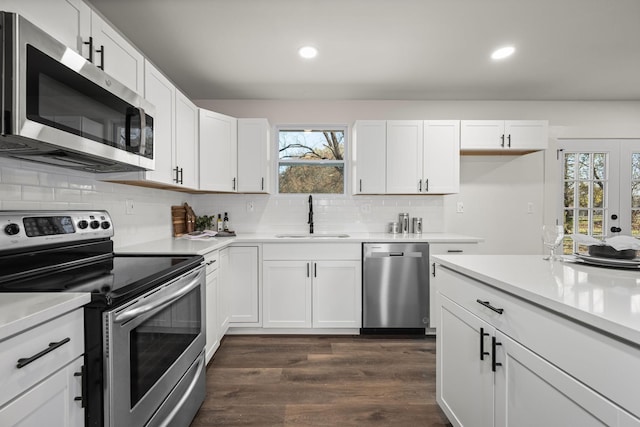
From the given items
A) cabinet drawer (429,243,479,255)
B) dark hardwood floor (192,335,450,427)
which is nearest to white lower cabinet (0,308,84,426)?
dark hardwood floor (192,335,450,427)

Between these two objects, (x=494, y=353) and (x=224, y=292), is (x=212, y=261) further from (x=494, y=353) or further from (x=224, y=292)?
(x=494, y=353)

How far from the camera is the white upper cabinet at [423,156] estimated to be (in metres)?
3.16

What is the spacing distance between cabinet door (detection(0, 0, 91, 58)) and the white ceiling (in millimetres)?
637

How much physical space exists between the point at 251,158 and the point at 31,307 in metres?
2.51

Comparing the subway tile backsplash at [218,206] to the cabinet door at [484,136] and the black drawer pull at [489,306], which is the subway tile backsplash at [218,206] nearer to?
the cabinet door at [484,136]

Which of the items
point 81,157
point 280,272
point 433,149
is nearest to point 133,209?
point 81,157

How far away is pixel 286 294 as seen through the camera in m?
2.83

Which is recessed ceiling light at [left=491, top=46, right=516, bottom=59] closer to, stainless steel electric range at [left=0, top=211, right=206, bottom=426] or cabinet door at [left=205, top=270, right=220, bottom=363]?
stainless steel electric range at [left=0, top=211, right=206, bottom=426]

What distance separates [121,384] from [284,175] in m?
2.76

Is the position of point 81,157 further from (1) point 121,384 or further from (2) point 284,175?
(2) point 284,175

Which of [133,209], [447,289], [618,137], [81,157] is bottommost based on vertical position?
[447,289]

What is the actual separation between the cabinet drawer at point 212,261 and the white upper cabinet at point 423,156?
1.84m

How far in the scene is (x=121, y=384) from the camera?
1006mm

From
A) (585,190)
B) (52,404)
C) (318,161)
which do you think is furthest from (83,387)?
(585,190)
